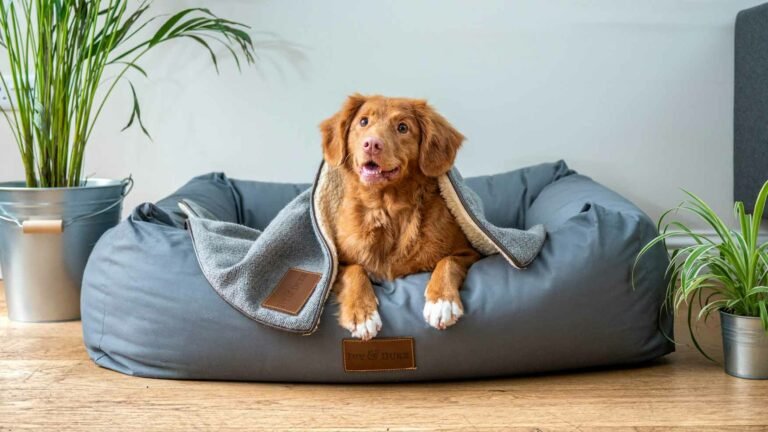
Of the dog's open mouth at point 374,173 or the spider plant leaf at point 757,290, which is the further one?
the dog's open mouth at point 374,173

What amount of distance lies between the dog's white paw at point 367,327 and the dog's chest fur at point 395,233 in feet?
0.71

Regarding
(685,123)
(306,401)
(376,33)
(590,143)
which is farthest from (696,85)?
(306,401)

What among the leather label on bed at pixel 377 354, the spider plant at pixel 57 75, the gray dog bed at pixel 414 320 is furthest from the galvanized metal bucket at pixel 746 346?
the spider plant at pixel 57 75

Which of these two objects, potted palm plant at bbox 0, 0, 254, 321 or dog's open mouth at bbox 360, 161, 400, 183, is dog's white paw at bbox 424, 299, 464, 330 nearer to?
dog's open mouth at bbox 360, 161, 400, 183

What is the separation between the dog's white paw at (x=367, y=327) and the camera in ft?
6.09

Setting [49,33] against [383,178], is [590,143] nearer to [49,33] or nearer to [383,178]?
[383,178]

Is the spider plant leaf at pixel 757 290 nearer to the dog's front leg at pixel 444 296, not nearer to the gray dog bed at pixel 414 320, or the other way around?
the gray dog bed at pixel 414 320

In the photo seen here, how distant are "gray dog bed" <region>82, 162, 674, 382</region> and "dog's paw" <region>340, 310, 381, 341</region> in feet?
0.10

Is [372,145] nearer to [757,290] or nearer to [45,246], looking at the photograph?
[757,290]

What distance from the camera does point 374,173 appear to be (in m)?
1.93

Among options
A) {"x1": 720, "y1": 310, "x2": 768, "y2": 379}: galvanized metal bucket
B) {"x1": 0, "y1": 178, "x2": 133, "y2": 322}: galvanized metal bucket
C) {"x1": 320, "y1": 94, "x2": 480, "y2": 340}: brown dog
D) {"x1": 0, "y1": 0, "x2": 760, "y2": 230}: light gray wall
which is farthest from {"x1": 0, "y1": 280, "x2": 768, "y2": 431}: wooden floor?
{"x1": 0, "y1": 0, "x2": 760, "y2": 230}: light gray wall

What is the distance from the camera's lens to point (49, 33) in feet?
8.41

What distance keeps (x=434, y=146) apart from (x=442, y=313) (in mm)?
446

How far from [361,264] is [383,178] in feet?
0.85
